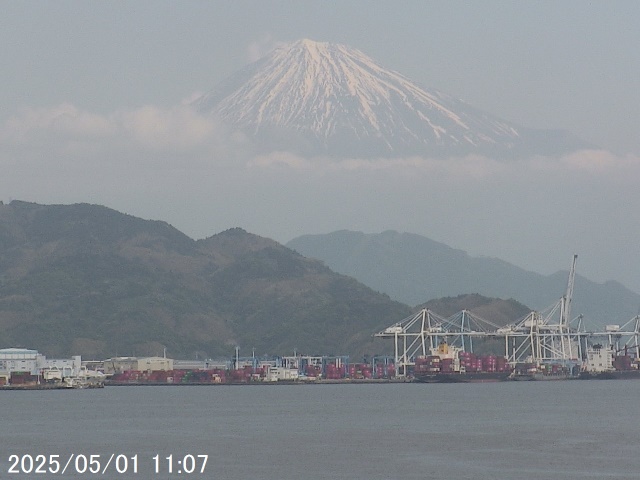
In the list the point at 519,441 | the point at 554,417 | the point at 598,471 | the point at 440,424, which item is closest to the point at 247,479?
the point at 598,471

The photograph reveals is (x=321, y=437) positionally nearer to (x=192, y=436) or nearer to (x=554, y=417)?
(x=192, y=436)

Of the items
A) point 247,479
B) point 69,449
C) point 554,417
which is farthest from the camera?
point 554,417

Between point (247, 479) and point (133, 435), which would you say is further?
point (133, 435)

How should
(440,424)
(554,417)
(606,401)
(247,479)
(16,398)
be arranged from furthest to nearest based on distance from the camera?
(16,398) < (606,401) < (554,417) < (440,424) < (247,479)

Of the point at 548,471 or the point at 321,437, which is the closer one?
the point at 548,471

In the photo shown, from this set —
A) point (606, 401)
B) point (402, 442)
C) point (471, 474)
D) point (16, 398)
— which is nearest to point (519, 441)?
point (402, 442)

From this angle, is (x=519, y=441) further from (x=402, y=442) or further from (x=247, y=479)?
(x=247, y=479)
